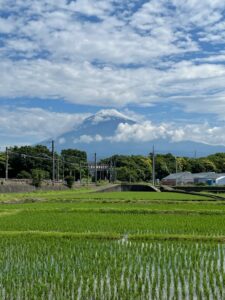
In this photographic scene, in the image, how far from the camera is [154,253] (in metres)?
9.02

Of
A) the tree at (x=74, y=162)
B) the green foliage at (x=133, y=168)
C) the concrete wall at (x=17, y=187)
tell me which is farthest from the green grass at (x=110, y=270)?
the green foliage at (x=133, y=168)

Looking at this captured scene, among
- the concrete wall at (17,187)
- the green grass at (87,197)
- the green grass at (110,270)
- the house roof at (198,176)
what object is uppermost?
the house roof at (198,176)

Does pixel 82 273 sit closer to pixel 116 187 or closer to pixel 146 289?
pixel 146 289

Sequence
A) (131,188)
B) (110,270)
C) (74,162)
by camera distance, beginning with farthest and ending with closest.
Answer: (74,162), (131,188), (110,270)

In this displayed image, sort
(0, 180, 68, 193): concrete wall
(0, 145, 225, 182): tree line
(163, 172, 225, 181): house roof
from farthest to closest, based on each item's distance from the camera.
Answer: (163, 172, 225, 181): house roof < (0, 145, 225, 182): tree line < (0, 180, 68, 193): concrete wall

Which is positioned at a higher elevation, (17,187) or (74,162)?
(74,162)

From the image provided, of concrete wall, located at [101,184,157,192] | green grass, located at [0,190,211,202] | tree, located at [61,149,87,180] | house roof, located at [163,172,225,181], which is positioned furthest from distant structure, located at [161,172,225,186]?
green grass, located at [0,190,211,202]

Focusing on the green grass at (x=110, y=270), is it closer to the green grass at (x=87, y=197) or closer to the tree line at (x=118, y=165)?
the green grass at (x=87, y=197)

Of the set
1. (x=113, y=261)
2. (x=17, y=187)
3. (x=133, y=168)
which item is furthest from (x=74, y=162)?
(x=113, y=261)

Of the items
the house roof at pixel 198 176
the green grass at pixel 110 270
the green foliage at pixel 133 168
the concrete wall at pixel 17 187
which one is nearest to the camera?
the green grass at pixel 110 270

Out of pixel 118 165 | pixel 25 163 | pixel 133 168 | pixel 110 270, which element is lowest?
pixel 110 270

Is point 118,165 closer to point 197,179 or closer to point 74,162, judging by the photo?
point 74,162

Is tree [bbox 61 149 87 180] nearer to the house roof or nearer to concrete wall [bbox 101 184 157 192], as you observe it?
concrete wall [bbox 101 184 157 192]

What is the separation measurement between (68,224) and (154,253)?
554 centimetres
